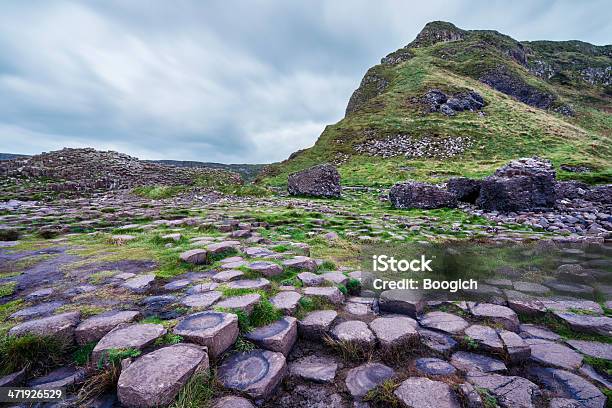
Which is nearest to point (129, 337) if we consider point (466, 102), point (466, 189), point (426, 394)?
point (426, 394)

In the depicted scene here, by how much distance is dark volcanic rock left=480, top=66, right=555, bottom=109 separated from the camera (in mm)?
53638

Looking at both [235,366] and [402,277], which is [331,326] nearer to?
[235,366]

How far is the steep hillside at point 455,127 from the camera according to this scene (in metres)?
25.0

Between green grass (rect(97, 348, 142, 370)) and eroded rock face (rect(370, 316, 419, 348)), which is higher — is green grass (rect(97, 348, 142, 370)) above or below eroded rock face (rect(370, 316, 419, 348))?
above

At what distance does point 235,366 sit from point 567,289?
4164 mm

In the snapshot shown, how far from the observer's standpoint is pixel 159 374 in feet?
5.52

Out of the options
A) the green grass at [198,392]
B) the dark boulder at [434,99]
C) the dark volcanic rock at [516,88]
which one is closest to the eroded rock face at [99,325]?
the green grass at [198,392]

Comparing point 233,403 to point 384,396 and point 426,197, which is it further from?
point 426,197

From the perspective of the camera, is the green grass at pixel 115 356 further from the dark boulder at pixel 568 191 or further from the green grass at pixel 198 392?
the dark boulder at pixel 568 191

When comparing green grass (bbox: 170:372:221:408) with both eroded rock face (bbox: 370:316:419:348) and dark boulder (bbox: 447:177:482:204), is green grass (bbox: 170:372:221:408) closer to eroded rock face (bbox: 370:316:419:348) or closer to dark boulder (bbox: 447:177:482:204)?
eroded rock face (bbox: 370:316:419:348)

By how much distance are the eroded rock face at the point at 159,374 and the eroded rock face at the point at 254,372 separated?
0.19 metres

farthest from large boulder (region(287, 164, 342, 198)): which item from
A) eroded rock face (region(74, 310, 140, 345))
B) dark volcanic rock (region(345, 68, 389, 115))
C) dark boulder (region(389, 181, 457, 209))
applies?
dark volcanic rock (region(345, 68, 389, 115))

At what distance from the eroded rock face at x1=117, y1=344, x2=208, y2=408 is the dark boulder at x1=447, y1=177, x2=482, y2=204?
39.4 feet

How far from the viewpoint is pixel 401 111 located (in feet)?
133
